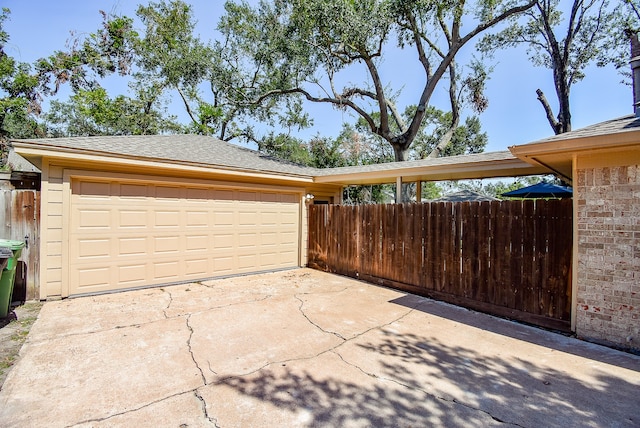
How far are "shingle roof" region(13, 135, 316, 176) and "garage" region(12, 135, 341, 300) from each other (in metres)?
0.03

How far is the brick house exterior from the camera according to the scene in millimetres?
3617

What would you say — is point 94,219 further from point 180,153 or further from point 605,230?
point 605,230

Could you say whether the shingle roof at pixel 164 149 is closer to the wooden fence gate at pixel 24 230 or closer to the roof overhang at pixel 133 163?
the roof overhang at pixel 133 163

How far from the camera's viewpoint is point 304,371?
3.10 meters

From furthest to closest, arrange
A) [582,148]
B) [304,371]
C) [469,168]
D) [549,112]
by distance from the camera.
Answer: [549,112], [469,168], [582,148], [304,371]

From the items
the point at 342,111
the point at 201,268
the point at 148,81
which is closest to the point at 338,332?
the point at 201,268

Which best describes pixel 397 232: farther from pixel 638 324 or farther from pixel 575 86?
pixel 575 86

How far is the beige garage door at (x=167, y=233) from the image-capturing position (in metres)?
5.59

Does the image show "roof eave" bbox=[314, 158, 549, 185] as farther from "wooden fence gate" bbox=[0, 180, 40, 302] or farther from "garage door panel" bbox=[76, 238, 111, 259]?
"wooden fence gate" bbox=[0, 180, 40, 302]

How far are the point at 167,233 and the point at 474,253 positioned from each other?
19.3 ft

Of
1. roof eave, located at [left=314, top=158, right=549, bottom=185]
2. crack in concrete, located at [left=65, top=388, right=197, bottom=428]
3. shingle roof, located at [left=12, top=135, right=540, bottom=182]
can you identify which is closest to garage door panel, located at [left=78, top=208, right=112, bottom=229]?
shingle roof, located at [left=12, top=135, right=540, bottom=182]

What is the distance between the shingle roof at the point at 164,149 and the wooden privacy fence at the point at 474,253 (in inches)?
Result: 110

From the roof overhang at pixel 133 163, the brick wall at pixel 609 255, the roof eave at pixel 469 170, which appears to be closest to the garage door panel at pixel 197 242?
the roof overhang at pixel 133 163

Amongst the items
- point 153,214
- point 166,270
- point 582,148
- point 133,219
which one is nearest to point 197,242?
point 166,270
